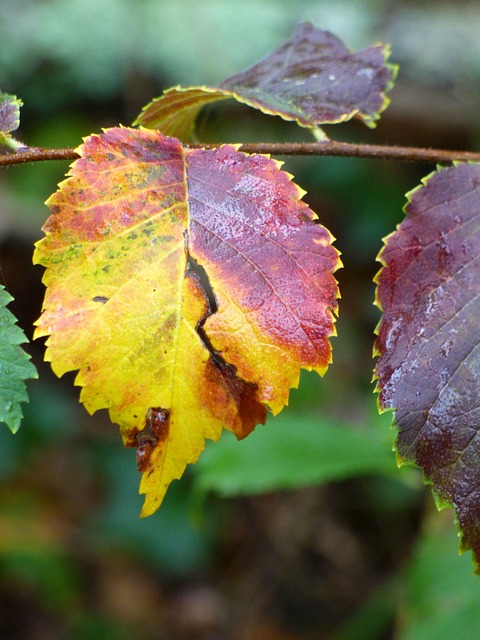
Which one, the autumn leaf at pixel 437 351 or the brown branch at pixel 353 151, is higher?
the brown branch at pixel 353 151

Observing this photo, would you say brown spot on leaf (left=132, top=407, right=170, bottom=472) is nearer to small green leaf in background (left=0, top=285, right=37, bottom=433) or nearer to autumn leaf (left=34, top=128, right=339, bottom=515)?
autumn leaf (left=34, top=128, right=339, bottom=515)

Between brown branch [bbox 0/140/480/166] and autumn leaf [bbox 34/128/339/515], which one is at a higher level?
brown branch [bbox 0/140/480/166]

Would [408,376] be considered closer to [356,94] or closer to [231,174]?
[231,174]

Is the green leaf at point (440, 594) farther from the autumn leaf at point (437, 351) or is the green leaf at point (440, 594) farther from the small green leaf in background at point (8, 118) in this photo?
the small green leaf in background at point (8, 118)

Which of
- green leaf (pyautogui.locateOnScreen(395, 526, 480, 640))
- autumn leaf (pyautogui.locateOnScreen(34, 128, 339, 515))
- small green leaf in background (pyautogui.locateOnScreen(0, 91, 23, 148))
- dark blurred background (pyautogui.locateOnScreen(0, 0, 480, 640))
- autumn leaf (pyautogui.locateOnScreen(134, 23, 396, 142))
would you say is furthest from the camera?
dark blurred background (pyautogui.locateOnScreen(0, 0, 480, 640))

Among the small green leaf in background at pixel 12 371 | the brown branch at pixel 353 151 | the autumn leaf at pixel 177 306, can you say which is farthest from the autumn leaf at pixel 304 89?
the small green leaf in background at pixel 12 371

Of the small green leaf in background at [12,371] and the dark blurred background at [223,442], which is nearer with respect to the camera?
the small green leaf in background at [12,371]

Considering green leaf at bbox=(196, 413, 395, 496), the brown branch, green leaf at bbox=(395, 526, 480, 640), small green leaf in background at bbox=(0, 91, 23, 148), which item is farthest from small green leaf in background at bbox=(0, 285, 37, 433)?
green leaf at bbox=(395, 526, 480, 640)
